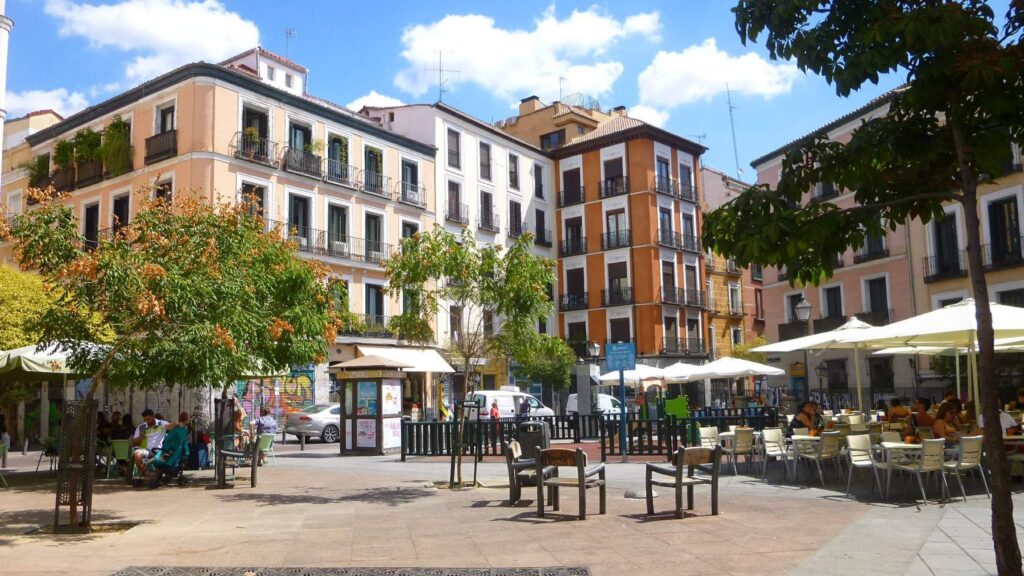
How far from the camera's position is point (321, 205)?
34375mm

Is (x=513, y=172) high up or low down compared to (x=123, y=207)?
up

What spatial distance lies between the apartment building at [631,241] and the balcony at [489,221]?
240 inches

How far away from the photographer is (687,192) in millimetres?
49156

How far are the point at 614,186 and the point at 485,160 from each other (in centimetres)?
788

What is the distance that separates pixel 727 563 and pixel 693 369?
18.4 m

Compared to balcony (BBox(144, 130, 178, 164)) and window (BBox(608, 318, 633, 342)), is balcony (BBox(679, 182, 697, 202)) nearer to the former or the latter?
window (BBox(608, 318, 633, 342))

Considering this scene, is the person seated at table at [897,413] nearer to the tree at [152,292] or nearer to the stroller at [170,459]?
the tree at [152,292]

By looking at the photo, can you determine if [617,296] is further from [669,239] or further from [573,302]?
[669,239]

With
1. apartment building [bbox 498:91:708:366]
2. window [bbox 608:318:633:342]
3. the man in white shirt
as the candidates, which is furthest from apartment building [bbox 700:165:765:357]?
the man in white shirt

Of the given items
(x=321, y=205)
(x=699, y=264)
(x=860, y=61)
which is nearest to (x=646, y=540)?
(x=860, y=61)

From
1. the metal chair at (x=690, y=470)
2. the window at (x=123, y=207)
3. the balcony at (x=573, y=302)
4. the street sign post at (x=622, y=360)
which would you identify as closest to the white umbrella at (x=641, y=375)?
the street sign post at (x=622, y=360)

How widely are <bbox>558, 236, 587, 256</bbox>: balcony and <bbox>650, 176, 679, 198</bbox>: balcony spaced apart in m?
4.88

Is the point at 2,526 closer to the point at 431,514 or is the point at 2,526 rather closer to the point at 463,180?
the point at 431,514

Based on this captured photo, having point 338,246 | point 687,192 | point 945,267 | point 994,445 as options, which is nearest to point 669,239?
point 687,192
